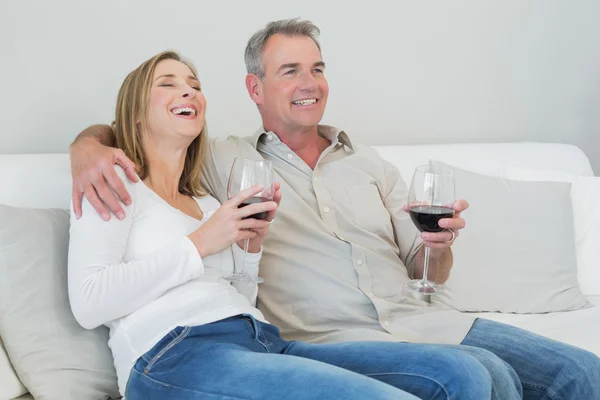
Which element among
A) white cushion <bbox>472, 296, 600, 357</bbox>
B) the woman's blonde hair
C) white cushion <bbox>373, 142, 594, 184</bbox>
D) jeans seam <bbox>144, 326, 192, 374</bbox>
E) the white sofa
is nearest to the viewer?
jeans seam <bbox>144, 326, 192, 374</bbox>

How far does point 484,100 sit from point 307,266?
159cm

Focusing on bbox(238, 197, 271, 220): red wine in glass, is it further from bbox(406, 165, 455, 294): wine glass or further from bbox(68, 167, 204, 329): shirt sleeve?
bbox(406, 165, 455, 294): wine glass

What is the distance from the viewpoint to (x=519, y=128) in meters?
3.42

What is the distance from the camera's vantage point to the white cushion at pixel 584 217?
2682 mm

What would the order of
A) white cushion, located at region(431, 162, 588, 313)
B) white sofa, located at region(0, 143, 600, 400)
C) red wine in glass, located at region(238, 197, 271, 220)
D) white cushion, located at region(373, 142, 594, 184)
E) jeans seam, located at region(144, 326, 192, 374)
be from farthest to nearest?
white cushion, located at region(373, 142, 594, 184) < white cushion, located at region(431, 162, 588, 313) < white sofa, located at region(0, 143, 600, 400) < red wine in glass, located at region(238, 197, 271, 220) < jeans seam, located at region(144, 326, 192, 374)

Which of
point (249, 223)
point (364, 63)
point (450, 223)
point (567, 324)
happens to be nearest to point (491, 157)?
point (364, 63)

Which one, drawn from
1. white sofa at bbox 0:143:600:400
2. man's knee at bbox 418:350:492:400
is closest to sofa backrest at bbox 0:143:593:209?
white sofa at bbox 0:143:600:400

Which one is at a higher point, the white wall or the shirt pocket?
the white wall

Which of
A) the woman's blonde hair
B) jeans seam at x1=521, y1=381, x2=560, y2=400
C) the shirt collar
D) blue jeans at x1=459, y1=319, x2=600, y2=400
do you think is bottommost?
jeans seam at x1=521, y1=381, x2=560, y2=400

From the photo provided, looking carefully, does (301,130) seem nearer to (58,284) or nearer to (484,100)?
(58,284)

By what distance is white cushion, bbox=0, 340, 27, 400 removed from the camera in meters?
1.75

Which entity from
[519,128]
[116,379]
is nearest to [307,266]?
[116,379]

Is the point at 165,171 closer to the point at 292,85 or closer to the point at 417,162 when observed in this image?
the point at 292,85

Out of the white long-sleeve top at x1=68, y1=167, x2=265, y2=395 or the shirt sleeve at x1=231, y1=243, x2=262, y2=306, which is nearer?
the white long-sleeve top at x1=68, y1=167, x2=265, y2=395
